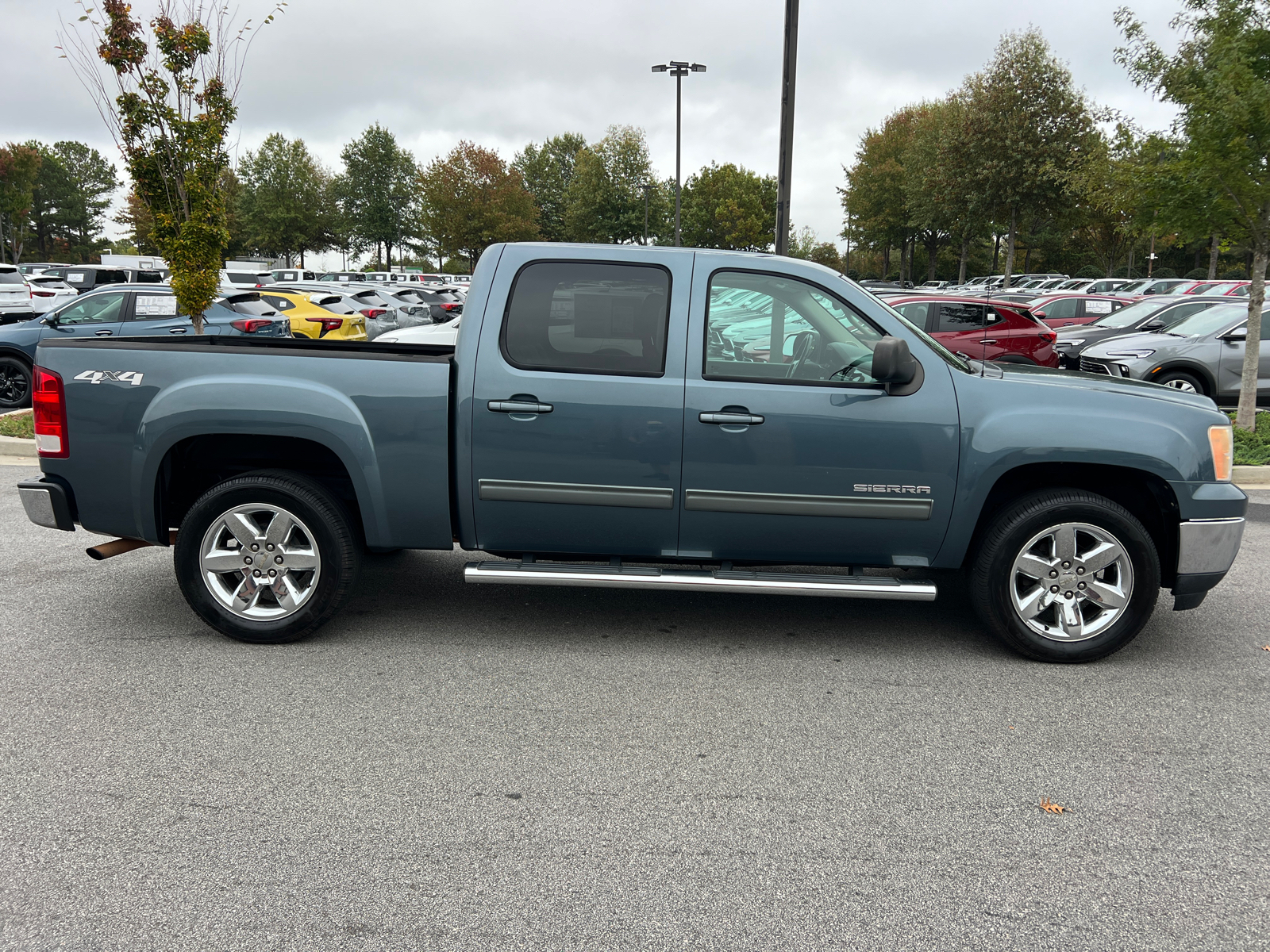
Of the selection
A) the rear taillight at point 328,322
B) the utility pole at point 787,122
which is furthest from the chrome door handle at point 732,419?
the rear taillight at point 328,322

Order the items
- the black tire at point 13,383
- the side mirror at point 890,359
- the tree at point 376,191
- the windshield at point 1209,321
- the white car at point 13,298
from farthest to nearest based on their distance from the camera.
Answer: the tree at point 376,191 < the white car at point 13,298 < the black tire at point 13,383 < the windshield at point 1209,321 < the side mirror at point 890,359

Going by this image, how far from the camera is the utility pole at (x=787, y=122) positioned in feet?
43.5

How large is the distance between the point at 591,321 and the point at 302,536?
175cm

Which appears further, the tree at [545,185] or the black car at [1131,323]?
the tree at [545,185]

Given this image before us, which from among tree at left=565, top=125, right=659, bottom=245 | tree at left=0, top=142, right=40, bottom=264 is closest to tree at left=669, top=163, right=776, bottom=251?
tree at left=565, top=125, right=659, bottom=245

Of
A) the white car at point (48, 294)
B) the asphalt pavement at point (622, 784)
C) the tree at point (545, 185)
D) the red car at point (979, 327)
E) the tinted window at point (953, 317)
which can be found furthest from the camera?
the tree at point (545, 185)

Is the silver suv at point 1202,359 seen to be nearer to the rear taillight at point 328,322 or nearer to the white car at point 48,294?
the rear taillight at point 328,322

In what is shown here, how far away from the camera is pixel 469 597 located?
17.9 feet

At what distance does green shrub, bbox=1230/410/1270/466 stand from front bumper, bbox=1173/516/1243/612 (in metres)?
5.93

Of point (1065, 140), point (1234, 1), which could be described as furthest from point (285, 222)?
point (1234, 1)

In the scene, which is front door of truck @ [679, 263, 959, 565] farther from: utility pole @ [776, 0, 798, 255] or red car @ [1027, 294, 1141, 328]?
red car @ [1027, 294, 1141, 328]

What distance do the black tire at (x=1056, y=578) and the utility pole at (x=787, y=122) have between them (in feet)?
30.9

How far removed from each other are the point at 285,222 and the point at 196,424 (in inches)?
2792

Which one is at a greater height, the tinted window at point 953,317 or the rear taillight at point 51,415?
the tinted window at point 953,317
